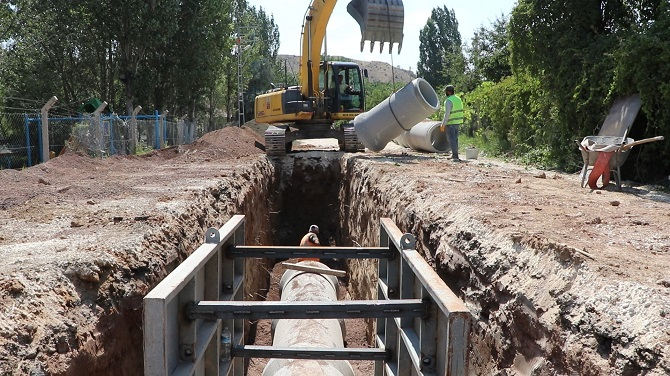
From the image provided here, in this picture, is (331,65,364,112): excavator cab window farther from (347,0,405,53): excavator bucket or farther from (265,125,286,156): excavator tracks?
(347,0,405,53): excavator bucket

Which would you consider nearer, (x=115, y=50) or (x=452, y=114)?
(x=452, y=114)

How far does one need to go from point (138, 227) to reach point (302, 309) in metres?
2.37

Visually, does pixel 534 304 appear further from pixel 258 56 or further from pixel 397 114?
pixel 258 56

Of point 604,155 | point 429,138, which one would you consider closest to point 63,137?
point 429,138

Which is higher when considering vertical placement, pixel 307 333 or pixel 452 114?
pixel 452 114

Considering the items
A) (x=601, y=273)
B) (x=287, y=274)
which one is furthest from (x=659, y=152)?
(x=601, y=273)

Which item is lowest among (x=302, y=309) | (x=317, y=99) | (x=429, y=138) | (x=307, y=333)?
(x=307, y=333)

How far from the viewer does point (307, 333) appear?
18.8 feet

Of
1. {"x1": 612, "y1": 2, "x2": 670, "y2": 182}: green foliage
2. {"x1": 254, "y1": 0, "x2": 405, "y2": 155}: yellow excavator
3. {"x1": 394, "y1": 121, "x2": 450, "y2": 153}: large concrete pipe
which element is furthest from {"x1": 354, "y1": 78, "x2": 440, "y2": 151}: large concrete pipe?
{"x1": 612, "y1": 2, "x2": 670, "y2": 182}: green foliage

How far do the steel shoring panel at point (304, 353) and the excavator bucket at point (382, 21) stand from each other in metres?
9.61

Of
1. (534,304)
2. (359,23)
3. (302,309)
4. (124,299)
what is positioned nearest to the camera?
(534,304)

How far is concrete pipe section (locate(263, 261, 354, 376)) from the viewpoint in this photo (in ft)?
16.4

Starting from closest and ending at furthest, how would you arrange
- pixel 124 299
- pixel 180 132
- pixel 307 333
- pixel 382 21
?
pixel 124 299 → pixel 307 333 → pixel 382 21 → pixel 180 132

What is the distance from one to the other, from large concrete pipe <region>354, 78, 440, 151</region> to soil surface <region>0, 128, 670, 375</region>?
2.73 metres
